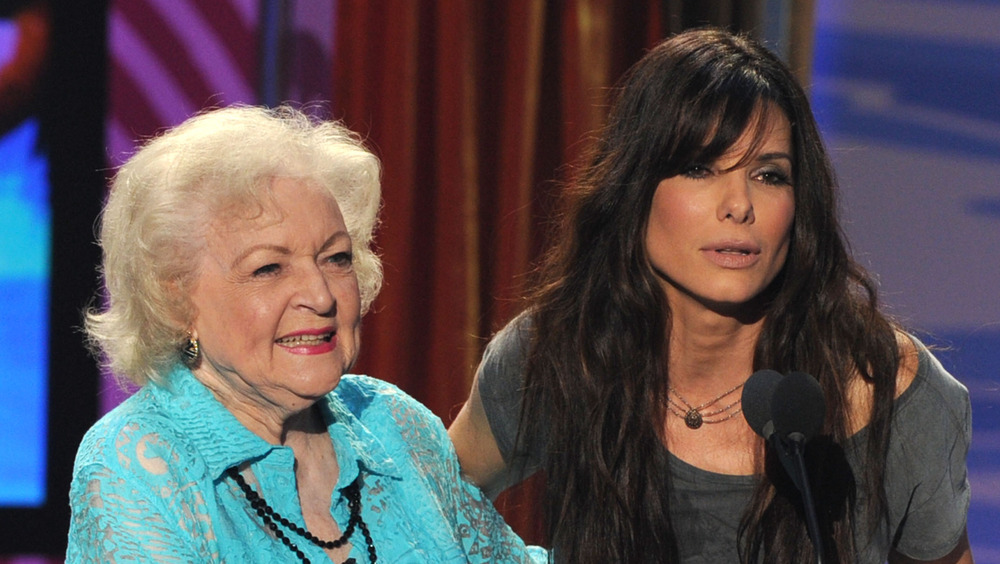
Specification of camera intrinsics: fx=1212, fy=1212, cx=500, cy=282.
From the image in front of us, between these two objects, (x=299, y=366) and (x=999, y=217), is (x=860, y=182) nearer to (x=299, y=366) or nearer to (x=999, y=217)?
(x=999, y=217)

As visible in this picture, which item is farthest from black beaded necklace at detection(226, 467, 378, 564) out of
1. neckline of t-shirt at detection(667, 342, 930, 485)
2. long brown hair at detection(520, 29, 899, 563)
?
neckline of t-shirt at detection(667, 342, 930, 485)

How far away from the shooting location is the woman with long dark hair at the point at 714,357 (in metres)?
2.08

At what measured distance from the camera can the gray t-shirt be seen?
2.10 m

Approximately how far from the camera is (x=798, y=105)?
2.14 meters

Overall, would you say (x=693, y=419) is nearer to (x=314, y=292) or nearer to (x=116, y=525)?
(x=314, y=292)

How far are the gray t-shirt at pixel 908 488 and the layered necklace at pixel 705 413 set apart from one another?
85mm

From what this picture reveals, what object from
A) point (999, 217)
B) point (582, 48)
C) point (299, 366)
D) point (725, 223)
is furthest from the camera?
point (999, 217)

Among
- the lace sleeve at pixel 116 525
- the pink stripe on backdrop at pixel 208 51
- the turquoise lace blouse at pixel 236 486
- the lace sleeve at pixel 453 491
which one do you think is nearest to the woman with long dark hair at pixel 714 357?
the lace sleeve at pixel 453 491

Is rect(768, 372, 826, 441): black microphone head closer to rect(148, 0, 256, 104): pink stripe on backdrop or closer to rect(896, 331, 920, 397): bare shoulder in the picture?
rect(896, 331, 920, 397): bare shoulder

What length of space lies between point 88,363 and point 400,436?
1946 mm

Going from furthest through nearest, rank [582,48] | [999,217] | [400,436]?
[999,217], [582,48], [400,436]

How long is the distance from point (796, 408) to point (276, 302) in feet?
2.55

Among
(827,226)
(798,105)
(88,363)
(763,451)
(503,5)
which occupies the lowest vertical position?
(88,363)

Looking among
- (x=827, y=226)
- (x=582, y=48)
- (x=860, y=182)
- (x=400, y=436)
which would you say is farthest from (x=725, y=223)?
(x=860, y=182)
